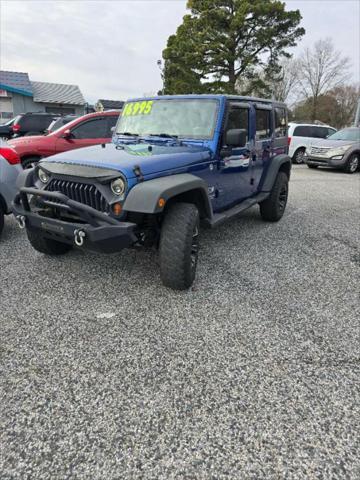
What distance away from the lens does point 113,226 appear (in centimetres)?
263

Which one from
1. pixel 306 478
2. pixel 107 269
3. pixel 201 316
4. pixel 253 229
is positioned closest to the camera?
pixel 306 478

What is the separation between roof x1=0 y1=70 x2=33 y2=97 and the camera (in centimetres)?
2784

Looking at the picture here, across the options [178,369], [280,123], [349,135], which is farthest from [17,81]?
[178,369]

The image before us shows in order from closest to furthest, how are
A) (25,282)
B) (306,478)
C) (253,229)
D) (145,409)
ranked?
(306,478)
(145,409)
(25,282)
(253,229)

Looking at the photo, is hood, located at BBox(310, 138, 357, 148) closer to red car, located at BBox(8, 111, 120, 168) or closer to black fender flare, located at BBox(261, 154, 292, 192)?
black fender flare, located at BBox(261, 154, 292, 192)

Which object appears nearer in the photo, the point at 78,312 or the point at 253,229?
the point at 78,312

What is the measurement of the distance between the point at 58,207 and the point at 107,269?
1004mm

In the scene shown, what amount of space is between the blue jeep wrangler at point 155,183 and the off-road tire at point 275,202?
821mm

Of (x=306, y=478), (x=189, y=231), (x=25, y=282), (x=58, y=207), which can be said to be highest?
(x=58, y=207)

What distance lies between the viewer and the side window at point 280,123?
5.27 meters

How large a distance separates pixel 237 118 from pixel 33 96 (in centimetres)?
2989

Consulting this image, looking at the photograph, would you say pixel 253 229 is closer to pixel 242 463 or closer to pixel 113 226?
pixel 113 226

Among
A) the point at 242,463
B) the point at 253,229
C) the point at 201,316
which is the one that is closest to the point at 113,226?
the point at 201,316

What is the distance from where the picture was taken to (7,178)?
4.31 metres
